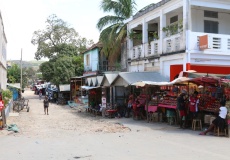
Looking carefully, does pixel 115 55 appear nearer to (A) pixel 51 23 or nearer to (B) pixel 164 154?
(B) pixel 164 154

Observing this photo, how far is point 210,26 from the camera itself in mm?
20000

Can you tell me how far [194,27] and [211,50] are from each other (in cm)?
243

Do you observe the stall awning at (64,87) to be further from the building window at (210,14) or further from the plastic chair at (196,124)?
the plastic chair at (196,124)

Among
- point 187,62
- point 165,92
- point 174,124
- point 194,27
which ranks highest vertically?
point 194,27

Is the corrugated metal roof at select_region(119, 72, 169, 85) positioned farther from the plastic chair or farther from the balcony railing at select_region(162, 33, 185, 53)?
the plastic chair

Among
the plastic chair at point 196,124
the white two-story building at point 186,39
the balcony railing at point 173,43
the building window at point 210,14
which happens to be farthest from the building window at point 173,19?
the plastic chair at point 196,124

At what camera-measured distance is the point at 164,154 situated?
8609 mm

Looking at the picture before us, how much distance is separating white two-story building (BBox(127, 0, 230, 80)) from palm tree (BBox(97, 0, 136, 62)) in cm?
275

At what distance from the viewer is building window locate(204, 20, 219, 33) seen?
781 inches

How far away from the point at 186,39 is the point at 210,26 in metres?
3.62

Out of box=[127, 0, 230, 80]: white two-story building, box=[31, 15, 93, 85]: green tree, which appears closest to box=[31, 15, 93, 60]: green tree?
box=[31, 15, 93, 85]: green tree

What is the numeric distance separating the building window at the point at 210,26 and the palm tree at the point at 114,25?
784 cm

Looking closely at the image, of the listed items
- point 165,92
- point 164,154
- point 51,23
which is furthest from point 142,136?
point 51,23

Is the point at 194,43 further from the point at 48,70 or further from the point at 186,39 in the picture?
the point at 48,70
